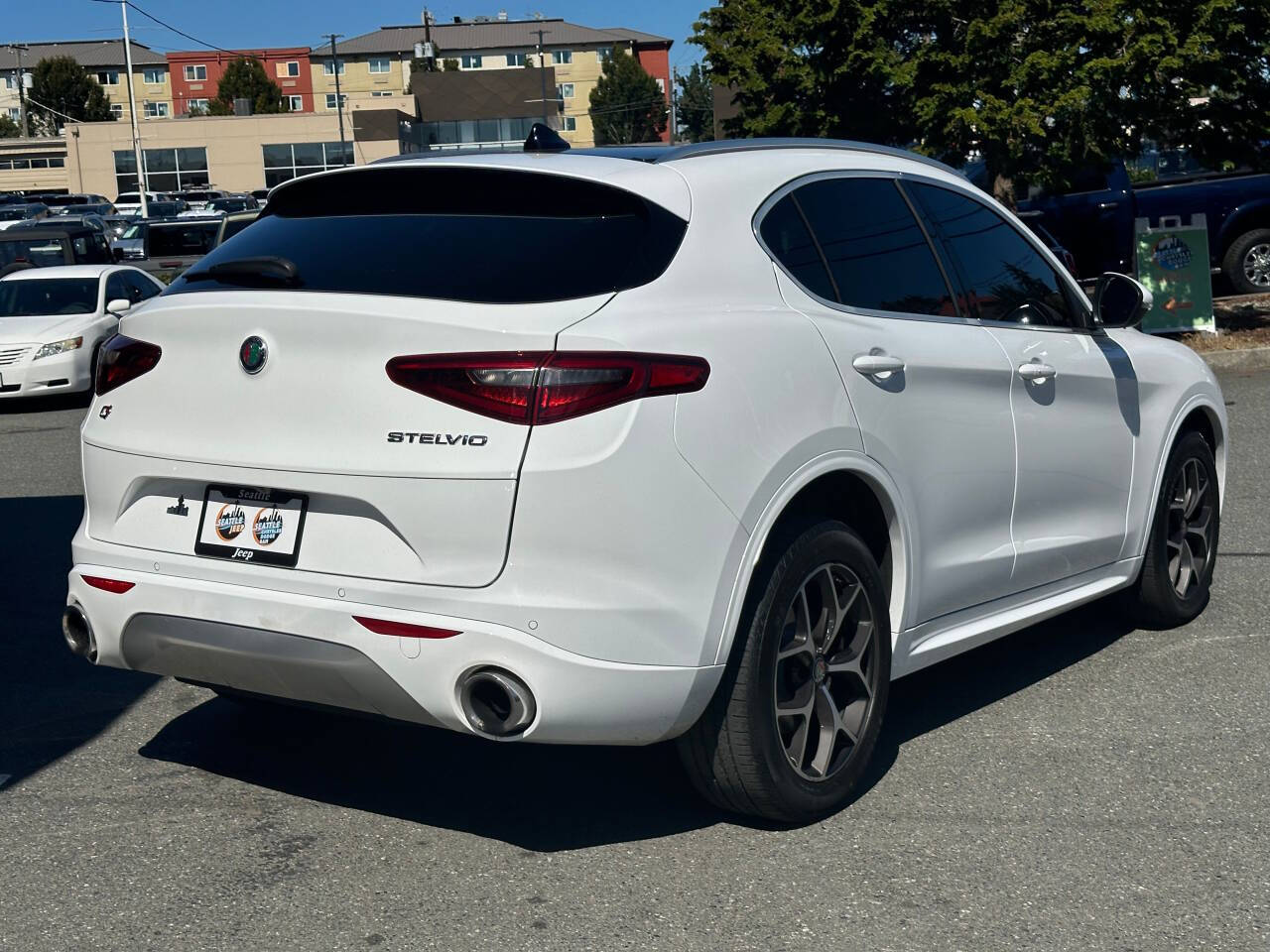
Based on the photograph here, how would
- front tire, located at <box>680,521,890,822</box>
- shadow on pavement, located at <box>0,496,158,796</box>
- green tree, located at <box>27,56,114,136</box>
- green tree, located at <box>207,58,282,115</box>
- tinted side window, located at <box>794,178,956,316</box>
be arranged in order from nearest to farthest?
front tire, located at <box>680,521,890,822</box> < tinted side window, located at <box>794,178,956,316</box> < shadow on pavement, located at <box>0,496,158,796</box> < green tree, located at <box>207,58,282,115</box> < green tree, located at <box>27,56,114,136</box>

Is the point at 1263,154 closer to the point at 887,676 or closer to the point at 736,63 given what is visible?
the point at 736,63

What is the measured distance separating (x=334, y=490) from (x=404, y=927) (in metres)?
1.01

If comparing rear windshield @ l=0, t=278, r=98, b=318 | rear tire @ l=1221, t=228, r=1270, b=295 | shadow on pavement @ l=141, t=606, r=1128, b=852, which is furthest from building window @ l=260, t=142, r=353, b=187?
shadow on pavement @ l=141, t=606, r=1128, b=852

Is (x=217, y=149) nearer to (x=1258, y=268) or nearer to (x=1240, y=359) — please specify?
(x=1258, y=268)

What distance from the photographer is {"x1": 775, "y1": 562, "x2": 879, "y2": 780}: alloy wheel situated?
13.5 ft

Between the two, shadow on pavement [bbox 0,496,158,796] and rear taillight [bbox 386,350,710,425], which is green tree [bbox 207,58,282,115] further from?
rear taillight [bbox 386,350,710,425]

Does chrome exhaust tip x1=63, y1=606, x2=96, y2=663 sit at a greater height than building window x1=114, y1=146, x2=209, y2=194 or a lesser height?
greater

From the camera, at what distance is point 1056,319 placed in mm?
5453

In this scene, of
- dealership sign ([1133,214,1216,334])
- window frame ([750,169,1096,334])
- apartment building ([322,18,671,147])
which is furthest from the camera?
apartment building ([322,18,671,147])

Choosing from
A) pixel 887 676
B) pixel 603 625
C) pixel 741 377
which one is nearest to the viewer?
pixel 603 625

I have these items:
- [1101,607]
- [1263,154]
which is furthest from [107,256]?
[1101,607]

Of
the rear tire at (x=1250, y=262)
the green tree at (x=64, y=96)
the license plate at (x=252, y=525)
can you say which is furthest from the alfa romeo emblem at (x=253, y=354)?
the green tree at (x=64, y=96)

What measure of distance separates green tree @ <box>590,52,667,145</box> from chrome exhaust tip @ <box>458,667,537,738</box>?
113132mm

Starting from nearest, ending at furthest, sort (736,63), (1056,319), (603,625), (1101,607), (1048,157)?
(603,625) → (1056,319) → (1101,607) → (1048,157) → (736,63)
